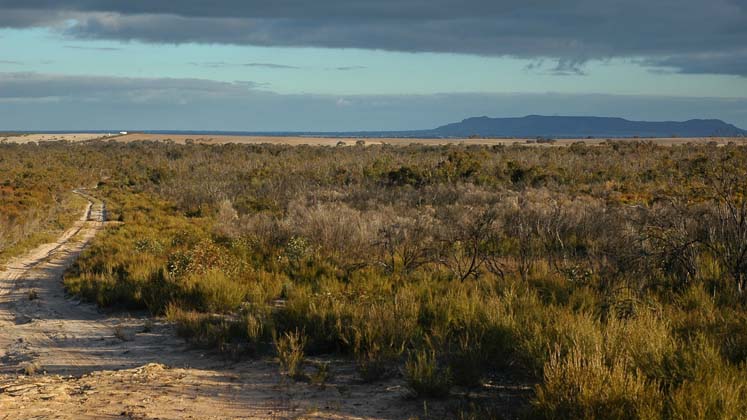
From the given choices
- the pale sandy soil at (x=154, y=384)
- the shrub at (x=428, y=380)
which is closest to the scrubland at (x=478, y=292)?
the shrub at (x=428, y=380)

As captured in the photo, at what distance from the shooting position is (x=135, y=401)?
6.38m

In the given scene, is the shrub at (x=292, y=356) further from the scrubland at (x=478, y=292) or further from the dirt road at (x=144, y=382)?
the dirt road at (x=144, y=382)

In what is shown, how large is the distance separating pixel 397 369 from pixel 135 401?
2594 millimetres

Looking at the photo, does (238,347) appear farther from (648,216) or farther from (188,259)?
(648,216)

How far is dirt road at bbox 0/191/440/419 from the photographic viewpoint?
19.9 feet

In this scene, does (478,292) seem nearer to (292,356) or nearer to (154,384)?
(292,356)

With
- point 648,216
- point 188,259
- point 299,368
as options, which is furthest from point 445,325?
point 648,216

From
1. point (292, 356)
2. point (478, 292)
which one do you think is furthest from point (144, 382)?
point (478, 292)

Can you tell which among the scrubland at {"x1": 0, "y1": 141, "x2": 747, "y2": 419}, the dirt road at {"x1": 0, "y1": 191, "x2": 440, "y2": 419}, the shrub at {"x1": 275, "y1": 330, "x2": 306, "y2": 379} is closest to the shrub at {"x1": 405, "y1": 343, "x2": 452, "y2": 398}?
the scrubland at {"x1": 0, "y1": 141, "x2": 747, "y2": 419}

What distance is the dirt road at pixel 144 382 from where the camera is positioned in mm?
6074

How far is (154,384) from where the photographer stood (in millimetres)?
6914

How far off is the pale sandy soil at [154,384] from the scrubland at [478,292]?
23 centimetres

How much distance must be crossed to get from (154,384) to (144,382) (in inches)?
6.3

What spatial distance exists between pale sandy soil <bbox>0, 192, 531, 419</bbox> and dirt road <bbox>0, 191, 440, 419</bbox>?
0.01 m
